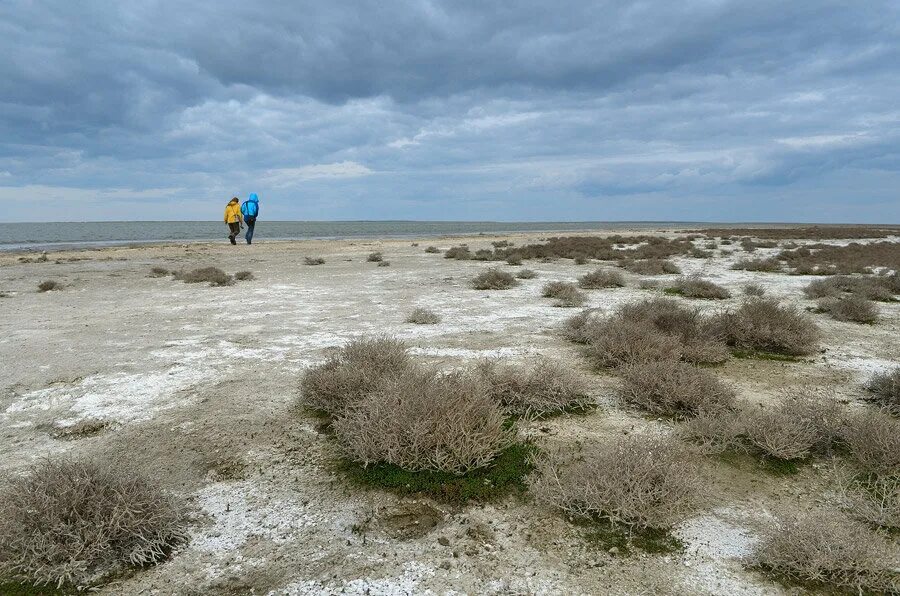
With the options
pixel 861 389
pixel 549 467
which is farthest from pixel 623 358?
pixel 549 467

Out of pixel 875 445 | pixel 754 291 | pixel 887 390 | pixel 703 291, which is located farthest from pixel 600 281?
pixel 875 445

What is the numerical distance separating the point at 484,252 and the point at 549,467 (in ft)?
66.4

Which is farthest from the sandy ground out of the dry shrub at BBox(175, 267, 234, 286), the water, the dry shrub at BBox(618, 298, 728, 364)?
the water

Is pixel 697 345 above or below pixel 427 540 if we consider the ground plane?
above

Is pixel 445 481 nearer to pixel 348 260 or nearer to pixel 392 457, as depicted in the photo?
pixel 392 457

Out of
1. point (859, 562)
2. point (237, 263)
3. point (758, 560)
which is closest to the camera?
point (859, 562)

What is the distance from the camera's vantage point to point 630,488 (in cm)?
312

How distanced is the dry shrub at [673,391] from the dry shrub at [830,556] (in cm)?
177

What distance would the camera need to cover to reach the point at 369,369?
4.99 m

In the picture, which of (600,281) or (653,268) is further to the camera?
(653,268)

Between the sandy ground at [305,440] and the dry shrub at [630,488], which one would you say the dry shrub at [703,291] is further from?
the dry shrub at [630,488]

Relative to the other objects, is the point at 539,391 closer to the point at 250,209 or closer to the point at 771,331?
the point at 771,331

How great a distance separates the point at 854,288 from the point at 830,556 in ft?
37.3

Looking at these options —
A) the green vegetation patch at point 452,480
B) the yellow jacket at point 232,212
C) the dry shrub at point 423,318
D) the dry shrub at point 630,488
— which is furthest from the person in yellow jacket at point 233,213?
the dry shrub at point 630,488
